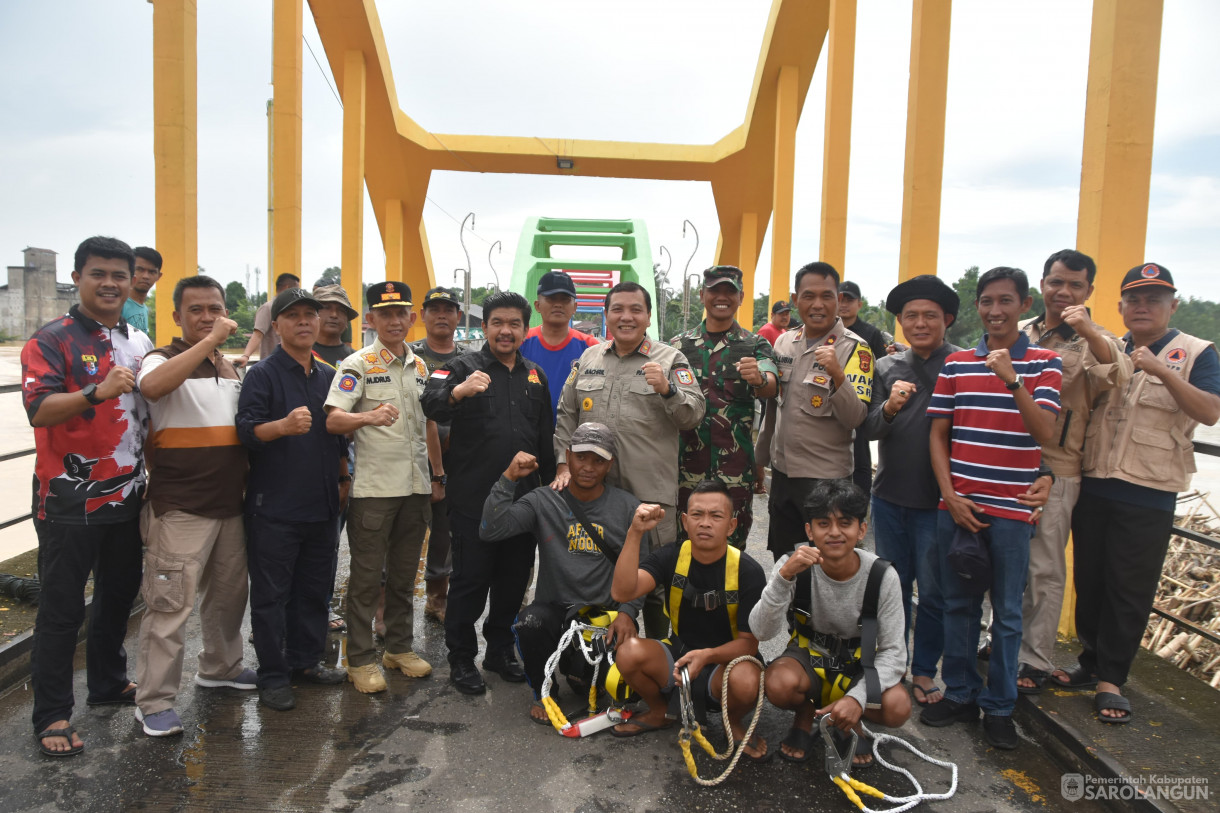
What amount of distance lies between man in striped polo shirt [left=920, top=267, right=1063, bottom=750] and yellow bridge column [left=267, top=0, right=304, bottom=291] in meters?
6.11

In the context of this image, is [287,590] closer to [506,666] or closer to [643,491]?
[506,666]

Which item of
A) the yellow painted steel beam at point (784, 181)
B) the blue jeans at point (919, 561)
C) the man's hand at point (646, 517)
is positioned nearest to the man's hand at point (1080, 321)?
the blue jeans at point (919, 561)

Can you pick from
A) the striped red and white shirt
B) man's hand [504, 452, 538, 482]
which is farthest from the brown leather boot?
the striped red and white shirt

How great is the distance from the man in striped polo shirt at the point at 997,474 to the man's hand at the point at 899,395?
176mm

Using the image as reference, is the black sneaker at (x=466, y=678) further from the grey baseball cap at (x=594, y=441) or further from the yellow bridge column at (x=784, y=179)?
Result: the yellow bridge column at (x=784, y=179)

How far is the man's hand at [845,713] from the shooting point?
255 cm

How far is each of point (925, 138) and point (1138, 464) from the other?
3414 millimetres

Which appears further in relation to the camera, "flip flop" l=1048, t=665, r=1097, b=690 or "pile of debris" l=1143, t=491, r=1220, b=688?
"pile of debris" l=1143, t=491, r=1220, b=688

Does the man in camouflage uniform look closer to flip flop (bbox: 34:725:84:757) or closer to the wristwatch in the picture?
the wristwatch

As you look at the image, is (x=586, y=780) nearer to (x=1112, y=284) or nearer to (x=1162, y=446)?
(x=1162, y=446)

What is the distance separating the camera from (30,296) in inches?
1362

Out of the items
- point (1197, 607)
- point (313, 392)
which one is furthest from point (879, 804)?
point (1197, 607)

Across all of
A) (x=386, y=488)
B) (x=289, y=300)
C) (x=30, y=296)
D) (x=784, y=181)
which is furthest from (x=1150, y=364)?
(x=30, y=296)

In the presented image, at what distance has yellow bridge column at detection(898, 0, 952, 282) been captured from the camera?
5484mm
